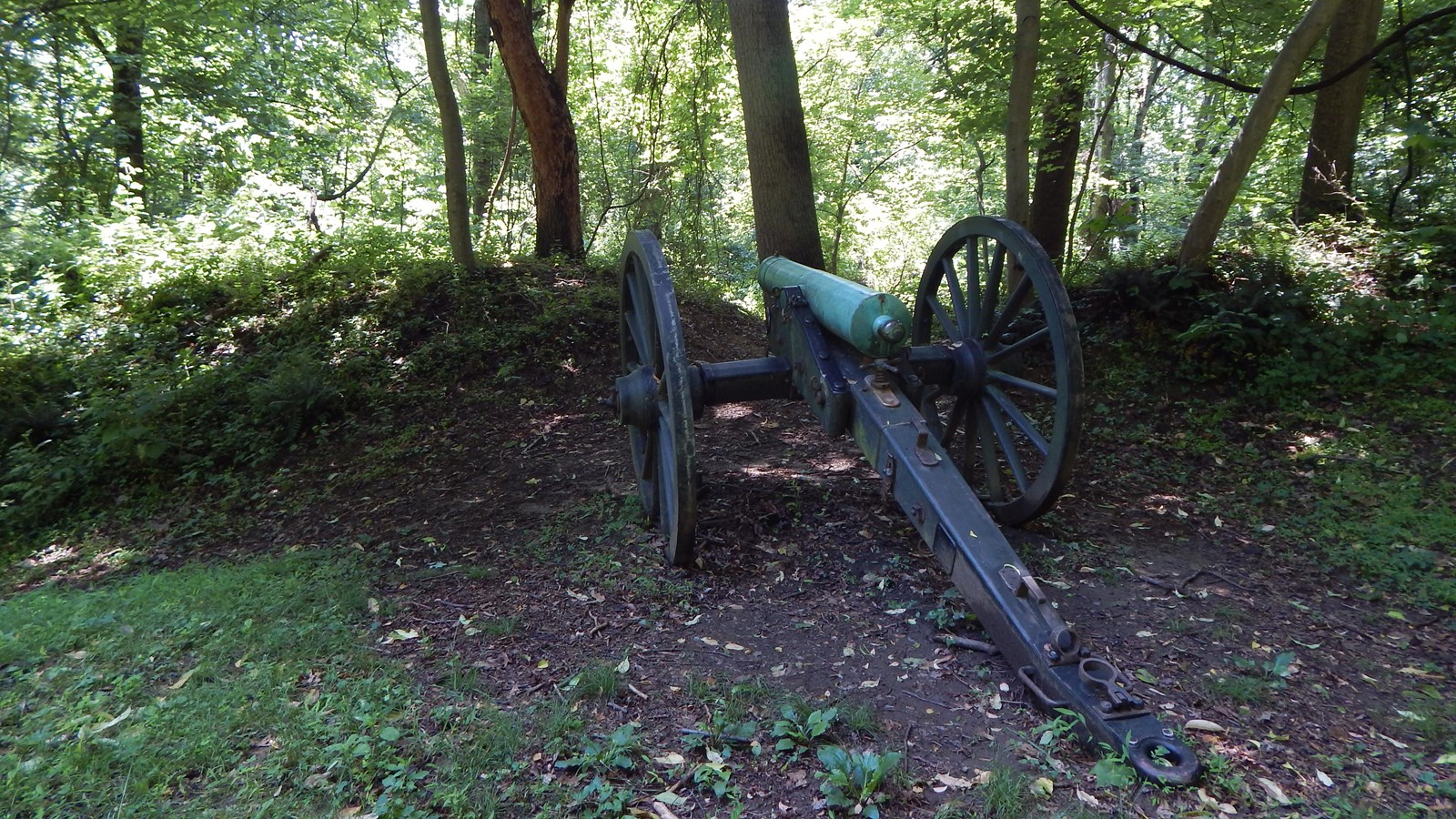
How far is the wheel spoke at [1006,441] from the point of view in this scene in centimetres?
386

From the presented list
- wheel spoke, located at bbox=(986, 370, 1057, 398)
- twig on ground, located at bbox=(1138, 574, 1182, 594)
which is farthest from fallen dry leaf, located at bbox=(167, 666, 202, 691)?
twig on ground, located at bbox=(1138, 574, 1182, 594)

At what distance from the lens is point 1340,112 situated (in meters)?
6.61

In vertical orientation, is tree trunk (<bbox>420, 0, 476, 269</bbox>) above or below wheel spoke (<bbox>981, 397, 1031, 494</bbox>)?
above

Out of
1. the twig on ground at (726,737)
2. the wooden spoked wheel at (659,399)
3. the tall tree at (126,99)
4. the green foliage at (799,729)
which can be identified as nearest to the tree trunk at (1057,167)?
the wooden spoked wheel at (659,399)

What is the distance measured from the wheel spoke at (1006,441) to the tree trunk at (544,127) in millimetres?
5997

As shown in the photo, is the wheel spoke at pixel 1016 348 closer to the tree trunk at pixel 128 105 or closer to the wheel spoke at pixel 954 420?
the wheel spoke at pixel 954 420

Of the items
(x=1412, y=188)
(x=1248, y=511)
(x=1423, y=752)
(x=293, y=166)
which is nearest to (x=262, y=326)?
(x=293, y=166)

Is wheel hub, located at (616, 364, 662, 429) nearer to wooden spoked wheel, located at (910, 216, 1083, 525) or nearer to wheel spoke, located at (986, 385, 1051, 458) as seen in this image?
wooden spoked wheel, located at (910, 216, 1083, 525)

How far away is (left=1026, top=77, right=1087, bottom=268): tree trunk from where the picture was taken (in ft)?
25.5

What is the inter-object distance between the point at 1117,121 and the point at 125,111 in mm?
15529

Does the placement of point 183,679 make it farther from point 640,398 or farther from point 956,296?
point 956,296

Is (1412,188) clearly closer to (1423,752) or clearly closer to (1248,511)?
(1248,511)

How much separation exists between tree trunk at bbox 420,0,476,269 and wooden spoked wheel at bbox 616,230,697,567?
3270mm

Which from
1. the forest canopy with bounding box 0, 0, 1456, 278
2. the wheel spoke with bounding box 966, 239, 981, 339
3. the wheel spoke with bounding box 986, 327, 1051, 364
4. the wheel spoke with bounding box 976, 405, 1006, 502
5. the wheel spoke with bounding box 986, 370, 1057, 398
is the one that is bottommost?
the wheel spoke with bounding box 976, 405, 1006, 502
